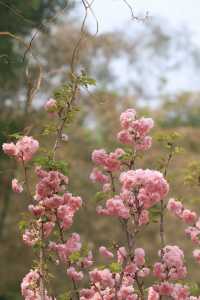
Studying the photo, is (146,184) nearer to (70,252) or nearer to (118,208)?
(118,208)

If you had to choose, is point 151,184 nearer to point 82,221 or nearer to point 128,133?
point 128,133

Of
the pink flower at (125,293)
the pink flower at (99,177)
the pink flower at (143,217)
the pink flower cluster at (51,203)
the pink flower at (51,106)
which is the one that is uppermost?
the pink flower at (51,106)

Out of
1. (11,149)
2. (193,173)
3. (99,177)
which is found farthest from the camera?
(193,173)

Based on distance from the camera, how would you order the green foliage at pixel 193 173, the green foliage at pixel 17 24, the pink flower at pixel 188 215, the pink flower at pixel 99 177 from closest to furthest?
the pink flower at pixel 99 177, the pink flower at pixel 188 215, the green foliage at pixel 193 173, the green foliage at pixel 17 24

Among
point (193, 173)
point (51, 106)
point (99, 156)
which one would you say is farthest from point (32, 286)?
point (193, 173)

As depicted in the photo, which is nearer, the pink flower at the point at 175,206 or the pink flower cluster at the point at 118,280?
the pink flower cluster at the point at 118,280

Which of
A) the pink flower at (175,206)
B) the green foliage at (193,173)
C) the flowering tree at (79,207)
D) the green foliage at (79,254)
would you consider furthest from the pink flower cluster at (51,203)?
the green foliage at (193,173)

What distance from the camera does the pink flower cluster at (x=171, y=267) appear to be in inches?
70.1

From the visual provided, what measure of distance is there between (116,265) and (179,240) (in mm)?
6270

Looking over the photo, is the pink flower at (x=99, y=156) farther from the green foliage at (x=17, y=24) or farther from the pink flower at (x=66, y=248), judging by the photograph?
the green foliage at (x=17, y=24)

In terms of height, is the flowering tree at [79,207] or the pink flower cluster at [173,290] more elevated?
the flowering tree at [79,207]

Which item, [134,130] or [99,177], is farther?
[99,177]

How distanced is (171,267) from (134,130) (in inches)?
18.5

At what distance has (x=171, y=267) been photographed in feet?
5.89
